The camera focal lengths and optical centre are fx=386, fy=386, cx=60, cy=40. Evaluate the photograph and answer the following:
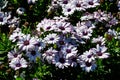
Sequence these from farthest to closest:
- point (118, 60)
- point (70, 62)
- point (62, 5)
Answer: point (62, 5) → point (118, 60) → point (70, 62)

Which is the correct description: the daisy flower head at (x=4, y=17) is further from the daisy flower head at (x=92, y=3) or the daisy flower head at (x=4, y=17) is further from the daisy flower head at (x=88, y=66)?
the daisy flower head at (x=88, y=66)

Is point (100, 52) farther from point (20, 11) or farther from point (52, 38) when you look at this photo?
point (20, 11)

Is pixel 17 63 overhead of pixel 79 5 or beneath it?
beneath

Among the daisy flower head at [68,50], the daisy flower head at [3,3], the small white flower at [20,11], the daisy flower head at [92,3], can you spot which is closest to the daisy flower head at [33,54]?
the daisy flower head at [68,50]

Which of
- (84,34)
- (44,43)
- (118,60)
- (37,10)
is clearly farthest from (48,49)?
(37,10)

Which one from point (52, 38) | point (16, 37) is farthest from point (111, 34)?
point (16, 37)

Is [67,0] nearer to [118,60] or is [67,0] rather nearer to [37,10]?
[37,10]
